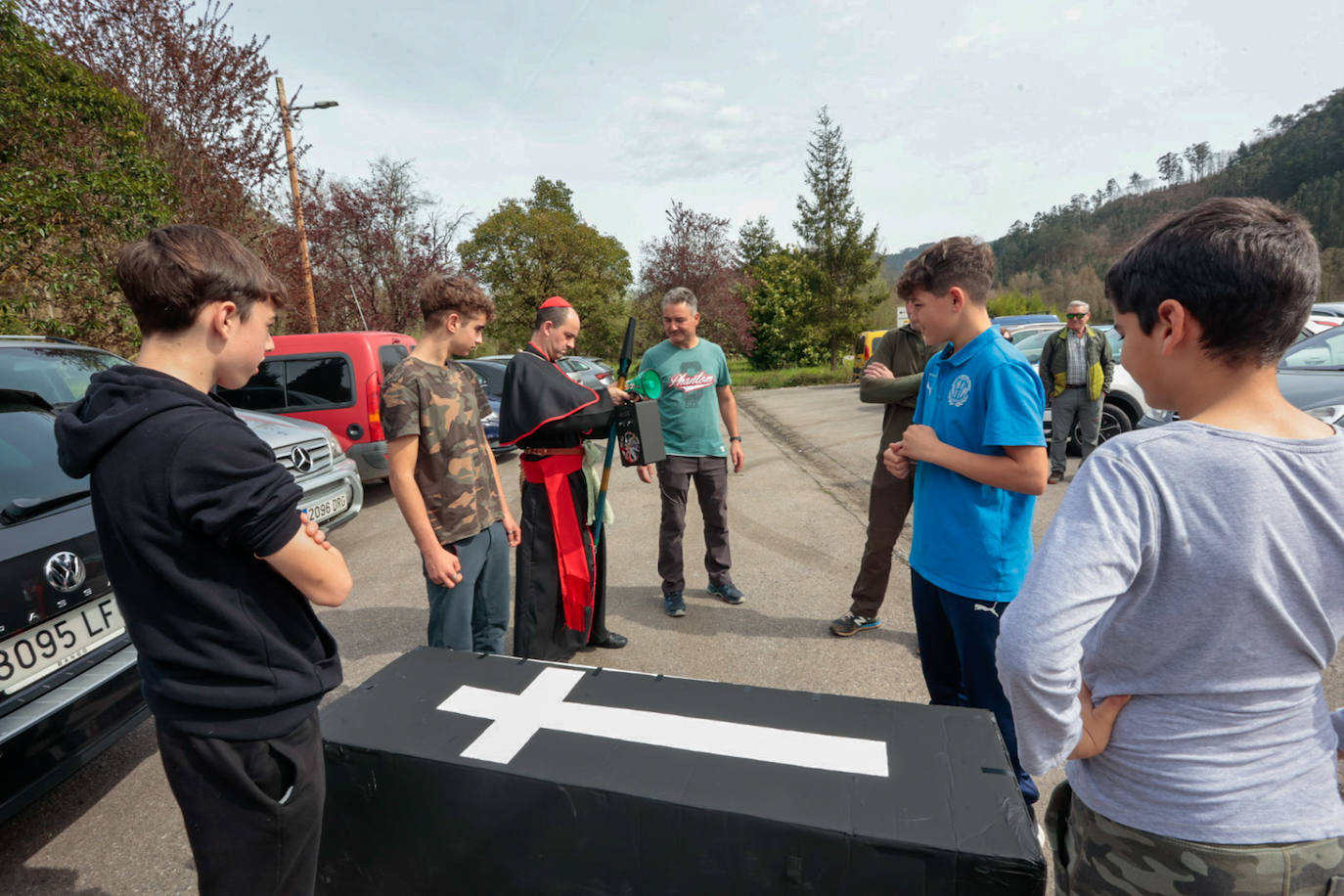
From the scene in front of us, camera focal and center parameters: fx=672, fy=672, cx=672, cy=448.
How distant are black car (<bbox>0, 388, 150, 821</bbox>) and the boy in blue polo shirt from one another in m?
2.72

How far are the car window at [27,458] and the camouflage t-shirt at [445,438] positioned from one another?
3.72ft

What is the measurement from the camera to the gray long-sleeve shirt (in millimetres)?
907

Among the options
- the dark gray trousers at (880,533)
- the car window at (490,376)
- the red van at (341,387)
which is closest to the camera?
the dark gray trousers at (880,533)

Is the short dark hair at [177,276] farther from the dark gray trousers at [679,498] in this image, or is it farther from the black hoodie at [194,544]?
the dark gray trousers at [679,498]

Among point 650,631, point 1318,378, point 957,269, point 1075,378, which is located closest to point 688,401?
point 650,631

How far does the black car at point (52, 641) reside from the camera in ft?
6.75

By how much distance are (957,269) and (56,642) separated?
325cm

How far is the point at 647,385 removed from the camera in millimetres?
3273

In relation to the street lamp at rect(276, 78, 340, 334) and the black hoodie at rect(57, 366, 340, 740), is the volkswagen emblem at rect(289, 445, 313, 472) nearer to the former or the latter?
the black hoodie at rect(57, 366, 340, 740)

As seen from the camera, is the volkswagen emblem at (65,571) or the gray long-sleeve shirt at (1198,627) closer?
the gray long-sleeve shirt at (1198,627)

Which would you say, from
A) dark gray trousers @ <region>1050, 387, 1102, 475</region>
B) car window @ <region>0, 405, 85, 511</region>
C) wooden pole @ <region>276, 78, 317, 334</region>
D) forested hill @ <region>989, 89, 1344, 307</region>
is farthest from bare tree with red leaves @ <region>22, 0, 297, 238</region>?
forested hill @ <region>989, 89, 1344, 307</region>

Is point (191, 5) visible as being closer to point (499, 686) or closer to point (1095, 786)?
point (499, 686)

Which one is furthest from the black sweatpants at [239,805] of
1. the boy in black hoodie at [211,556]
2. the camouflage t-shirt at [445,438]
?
the camouflage t-shirt at [445,438]

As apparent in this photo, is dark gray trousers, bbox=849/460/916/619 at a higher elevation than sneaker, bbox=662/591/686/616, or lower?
higher
